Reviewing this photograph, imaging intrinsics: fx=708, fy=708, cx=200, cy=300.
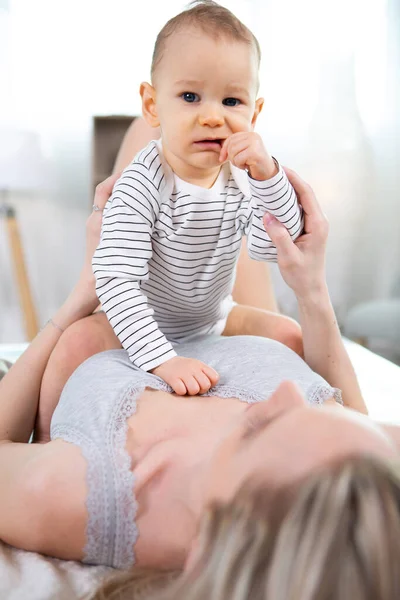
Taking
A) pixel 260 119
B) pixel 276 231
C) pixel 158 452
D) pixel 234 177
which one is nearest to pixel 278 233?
pixel 276 231

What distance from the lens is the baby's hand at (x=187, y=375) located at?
2.94 ft

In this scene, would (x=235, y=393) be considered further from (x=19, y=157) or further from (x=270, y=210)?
(x=19, y=157)

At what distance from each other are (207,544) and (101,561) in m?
0.23

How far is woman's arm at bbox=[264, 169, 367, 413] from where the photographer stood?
103cm

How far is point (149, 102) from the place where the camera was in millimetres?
1048

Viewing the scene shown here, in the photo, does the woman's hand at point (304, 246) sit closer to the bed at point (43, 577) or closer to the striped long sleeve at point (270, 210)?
the striped long sleeve at point (270, 210)

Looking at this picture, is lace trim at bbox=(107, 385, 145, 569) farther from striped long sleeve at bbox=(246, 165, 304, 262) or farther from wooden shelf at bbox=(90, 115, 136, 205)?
wooden shelf at bbox=(90, 115, 136, 205)

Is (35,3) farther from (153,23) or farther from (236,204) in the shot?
(236,204)

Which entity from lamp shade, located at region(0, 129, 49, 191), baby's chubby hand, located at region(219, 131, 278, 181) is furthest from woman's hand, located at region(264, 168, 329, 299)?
lamp shade, located at region(0, 129, 49, 191)

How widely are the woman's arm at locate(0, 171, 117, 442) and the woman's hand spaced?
0.30m

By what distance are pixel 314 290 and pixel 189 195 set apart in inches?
9.6

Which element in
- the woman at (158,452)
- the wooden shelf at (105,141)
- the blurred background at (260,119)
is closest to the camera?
the woman at (158,452)

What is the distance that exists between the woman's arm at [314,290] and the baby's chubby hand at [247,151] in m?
0.11

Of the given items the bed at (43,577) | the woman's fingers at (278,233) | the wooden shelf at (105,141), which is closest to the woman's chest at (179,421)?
the bed at (43,577)
